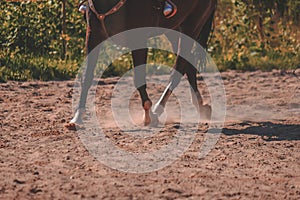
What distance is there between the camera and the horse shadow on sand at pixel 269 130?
6016 mm

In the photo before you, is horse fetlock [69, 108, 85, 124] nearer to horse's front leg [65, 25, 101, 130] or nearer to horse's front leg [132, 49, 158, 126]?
horse's front leg [65, 25, 101, 130]

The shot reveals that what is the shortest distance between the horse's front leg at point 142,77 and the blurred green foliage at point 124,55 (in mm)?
2602

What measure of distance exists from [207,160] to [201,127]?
1250 mm

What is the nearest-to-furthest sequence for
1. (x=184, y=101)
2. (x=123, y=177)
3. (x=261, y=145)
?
(x=123, y=177) → (x=261, y=145) → (x=184, y=101)

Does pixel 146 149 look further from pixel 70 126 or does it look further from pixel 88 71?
pixel 88 71

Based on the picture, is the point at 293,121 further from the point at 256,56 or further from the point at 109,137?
the point at 256,56

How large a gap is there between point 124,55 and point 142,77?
11.0ft

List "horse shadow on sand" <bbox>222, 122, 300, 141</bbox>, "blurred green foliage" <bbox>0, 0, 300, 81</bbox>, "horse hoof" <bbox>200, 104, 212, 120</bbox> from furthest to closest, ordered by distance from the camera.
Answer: "blurred green foliage" <bbox>0, 0, 300, 81</bbox>
"horse hoof" <bbox>200, 104, 212, 120</bbox>
"horse shadow on sand" <bbox>222, 122, 300, 141</bbox>

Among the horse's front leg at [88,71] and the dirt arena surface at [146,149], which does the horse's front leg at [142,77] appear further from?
the horse's front leg at [88,71]

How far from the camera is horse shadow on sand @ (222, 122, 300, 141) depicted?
602 cm

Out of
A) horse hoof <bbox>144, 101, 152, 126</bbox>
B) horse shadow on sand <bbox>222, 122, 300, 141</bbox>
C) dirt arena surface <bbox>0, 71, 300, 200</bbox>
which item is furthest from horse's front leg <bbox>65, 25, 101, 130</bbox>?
horse shadow on sand <bbox>222, 122, 300, 141</bbox>

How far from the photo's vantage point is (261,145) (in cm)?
567

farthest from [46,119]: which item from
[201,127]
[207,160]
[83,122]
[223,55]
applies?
[223,55]

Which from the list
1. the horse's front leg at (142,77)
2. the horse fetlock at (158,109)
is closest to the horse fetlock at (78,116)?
the horse's front leg at (142,77)
